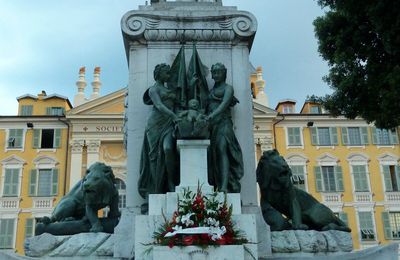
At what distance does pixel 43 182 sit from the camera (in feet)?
133

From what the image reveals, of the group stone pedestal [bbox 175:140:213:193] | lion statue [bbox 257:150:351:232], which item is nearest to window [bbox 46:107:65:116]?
lion statue [bbox 257:150:351:232]

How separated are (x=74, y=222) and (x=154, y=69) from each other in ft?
8.75

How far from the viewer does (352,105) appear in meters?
14.3

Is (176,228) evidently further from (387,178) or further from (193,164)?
(387,178)

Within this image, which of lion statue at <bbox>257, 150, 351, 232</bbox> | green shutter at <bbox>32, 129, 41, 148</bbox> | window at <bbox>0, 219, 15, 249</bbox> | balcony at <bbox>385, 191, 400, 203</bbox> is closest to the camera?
lion statue at <bbox>257, 150, 351, 232</bbox>

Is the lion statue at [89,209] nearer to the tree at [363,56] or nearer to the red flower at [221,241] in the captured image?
the red flower at [221,241]

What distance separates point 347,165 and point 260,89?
390 inches

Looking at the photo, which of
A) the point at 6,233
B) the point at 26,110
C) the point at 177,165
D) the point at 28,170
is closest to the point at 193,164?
the point at 177,165

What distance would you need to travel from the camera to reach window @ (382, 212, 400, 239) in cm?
3916

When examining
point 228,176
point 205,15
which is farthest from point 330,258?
point 205,15

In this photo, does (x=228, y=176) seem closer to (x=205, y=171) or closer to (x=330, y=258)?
(x=205, y=171)

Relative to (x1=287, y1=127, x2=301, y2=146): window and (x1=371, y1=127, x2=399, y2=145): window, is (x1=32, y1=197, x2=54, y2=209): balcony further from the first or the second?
(x1=371, y1=127, x2=399, y2=145): window

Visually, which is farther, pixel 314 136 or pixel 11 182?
pixel 314 136

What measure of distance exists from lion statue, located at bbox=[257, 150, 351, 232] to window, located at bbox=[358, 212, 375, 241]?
3234 cm
